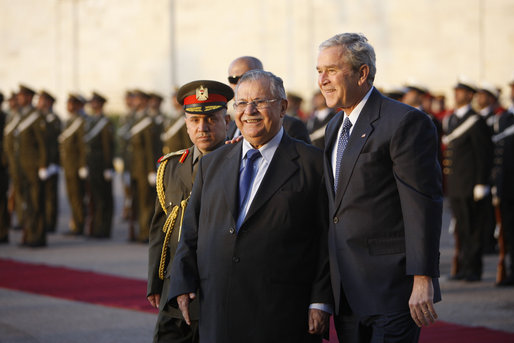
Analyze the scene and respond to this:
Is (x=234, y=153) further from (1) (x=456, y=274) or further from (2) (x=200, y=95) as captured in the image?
(1) (x=456, y=274)

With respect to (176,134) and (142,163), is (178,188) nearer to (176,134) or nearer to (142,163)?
(176,134)

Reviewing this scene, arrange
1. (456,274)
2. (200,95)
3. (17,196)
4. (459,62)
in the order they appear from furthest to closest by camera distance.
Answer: (459,62) → (17,196) → (456,274) → (200,95)

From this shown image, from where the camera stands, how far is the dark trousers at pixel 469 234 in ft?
28.2

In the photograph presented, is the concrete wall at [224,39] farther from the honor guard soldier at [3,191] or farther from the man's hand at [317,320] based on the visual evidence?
the man's hand at [317,320]

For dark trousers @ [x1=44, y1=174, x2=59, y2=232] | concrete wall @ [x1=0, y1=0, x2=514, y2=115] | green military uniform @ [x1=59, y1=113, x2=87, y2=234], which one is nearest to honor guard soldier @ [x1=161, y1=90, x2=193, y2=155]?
green military uniform @ [x1=59, y1=113, x2=87, y2=234]

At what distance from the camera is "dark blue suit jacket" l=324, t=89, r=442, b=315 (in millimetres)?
3445

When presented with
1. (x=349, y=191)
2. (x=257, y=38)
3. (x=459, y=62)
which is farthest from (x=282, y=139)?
(x=257, y=38)

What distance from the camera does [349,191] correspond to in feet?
11.5

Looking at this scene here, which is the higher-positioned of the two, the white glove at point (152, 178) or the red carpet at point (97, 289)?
the white glove at point (152, 178)

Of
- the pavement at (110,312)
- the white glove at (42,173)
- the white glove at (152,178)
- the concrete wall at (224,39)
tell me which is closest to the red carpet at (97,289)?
the pavement at (110,312)

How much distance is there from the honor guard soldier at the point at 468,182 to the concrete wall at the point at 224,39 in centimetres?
1319

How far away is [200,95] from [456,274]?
5304 mm

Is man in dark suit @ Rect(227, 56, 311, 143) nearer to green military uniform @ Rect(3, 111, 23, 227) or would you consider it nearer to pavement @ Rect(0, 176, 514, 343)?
pavement @ Rect(0, 176, 514, 343)

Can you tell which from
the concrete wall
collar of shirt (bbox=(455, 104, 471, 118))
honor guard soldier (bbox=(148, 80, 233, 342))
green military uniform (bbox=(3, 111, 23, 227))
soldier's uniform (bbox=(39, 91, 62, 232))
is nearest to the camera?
honor guard soldier (bbox=(148, 80, 233, 342))
